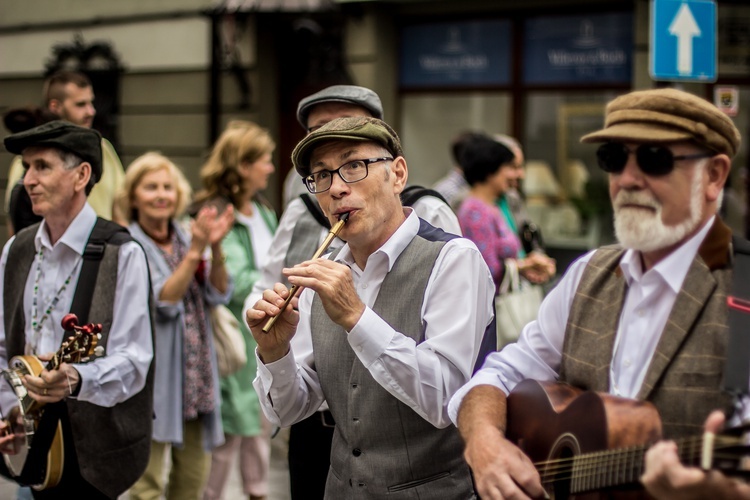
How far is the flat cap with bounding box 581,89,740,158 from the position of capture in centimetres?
247

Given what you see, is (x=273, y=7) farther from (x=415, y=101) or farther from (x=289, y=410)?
(x=289, y=410)

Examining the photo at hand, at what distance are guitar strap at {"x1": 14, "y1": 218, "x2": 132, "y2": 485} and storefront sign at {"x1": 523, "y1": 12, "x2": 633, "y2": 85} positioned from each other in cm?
735

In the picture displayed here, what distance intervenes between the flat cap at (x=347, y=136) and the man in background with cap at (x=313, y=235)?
0.62m

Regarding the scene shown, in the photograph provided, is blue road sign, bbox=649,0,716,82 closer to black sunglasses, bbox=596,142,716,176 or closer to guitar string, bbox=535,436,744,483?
black sunglasses, bbox=596,142,716,176

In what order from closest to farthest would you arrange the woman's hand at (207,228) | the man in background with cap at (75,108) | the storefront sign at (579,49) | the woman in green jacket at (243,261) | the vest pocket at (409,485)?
the vest pocket at (409,485) → the woman's hand at (207,228) → the woman in green jacket at (243,261) → the man in background with cap at (75,108) → the storefront sign at (579,49)

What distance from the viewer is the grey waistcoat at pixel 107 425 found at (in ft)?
13.4

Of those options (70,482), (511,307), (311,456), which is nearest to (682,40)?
(511,307)

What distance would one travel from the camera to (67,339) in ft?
12.8

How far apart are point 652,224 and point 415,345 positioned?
782 millimetres

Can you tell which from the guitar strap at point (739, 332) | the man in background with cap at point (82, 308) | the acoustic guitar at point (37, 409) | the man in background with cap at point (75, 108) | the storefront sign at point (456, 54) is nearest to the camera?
the guitar strap at point (739, 332)

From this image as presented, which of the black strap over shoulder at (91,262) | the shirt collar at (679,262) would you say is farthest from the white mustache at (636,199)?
the black strap over shoulder at (91,262)

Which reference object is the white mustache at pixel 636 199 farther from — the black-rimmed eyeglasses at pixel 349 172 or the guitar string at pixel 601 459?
the black-rimmed eyeglasses at pixel 349 172

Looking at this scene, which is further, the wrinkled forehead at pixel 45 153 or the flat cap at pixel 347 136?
the wrinkled forehead at pixel 45 153

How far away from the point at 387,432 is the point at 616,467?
2.87ft
